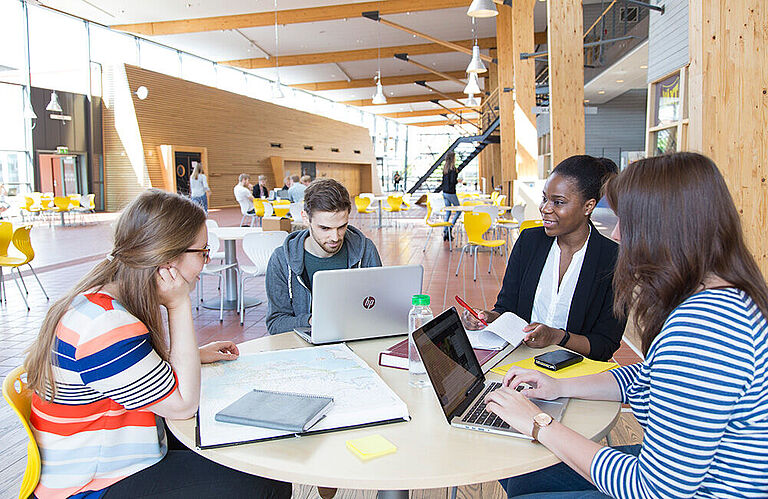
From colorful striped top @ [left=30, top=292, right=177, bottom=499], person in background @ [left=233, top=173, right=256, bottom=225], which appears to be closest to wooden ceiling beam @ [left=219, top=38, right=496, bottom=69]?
person in background @ [left=233, top=173, right=256, bottom=225]

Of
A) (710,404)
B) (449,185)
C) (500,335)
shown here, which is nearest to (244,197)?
(449,185)

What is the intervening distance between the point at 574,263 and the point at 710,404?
4.31 ft

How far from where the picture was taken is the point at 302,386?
148 centimetres

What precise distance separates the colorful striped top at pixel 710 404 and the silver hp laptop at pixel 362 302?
93cm

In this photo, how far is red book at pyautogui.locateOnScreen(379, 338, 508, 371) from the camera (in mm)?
1704

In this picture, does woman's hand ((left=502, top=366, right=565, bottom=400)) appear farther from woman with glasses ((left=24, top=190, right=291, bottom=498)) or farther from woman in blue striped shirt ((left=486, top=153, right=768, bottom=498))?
woman with glasses ((left=24, top=190, right=291, bottom=498))

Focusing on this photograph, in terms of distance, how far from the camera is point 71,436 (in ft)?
4.35

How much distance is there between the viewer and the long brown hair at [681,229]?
1.06m

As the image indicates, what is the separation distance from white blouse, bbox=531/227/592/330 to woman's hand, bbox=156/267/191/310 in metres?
1.45

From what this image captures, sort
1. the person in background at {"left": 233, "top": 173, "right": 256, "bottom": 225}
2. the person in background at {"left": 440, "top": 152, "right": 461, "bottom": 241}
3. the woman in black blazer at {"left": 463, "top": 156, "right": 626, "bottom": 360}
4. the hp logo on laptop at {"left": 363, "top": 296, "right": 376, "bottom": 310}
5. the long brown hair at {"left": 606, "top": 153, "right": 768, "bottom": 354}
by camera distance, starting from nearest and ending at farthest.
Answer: the long brown hair at {"left": 606, "top": 153, "right": 768, "bottom": 354} < the hp logo on laptop at {"left": 363, "top": 296, "right": 376, "bottom": 310} < the woman in black blazer at {"left": 463, "top": 156, "right": 626, "bottom": 360} < the person in background at {"left": 440, "top": 152, "right": 461, "bottom": 241} < the person in background at {"left": 233, "top": 173, "right": 256, "bottom": 225}

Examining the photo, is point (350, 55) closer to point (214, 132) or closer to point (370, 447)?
point (214, 132)

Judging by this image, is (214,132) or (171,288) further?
(214,132)

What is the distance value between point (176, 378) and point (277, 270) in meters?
1.07

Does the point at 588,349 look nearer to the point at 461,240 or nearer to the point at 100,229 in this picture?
the point at 461,240
